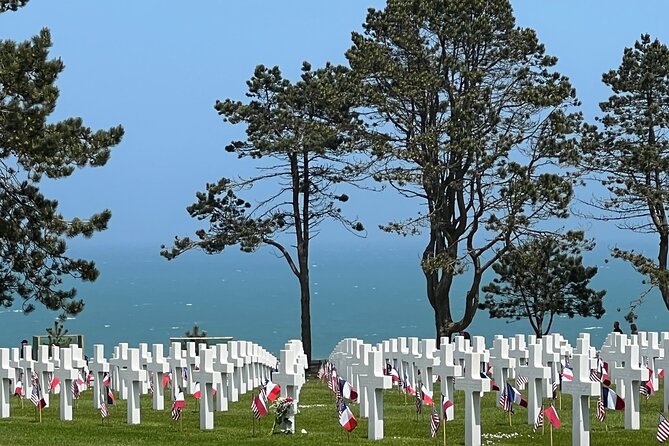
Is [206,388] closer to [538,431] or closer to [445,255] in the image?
[538,431]

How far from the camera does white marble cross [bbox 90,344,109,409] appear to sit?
23828mm

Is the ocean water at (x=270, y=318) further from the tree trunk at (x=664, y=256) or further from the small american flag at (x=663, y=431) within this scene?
the small american flag at (x=663, y=431)

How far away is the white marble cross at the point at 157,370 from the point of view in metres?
23.4

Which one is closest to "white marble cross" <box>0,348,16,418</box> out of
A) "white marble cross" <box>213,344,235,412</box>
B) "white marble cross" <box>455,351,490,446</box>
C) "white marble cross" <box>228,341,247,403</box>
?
"white marble cross" <box>213,344,235,412</box>

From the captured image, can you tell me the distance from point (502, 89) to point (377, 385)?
2267 centimetres

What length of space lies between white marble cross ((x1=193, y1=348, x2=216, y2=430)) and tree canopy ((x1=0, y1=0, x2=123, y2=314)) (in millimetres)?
5742

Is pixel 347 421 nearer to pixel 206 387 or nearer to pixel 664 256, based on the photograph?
pixel 206 387

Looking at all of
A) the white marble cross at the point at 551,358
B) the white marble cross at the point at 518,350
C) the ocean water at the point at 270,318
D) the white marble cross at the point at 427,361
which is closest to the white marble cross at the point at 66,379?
the white marble cross at the point at 427,361

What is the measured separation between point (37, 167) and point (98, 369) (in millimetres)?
4410

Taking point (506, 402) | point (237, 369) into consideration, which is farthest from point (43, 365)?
point (506, 402)

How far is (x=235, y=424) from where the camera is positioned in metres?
21.2

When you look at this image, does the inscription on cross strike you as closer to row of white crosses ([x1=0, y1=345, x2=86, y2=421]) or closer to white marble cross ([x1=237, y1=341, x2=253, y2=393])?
row of white crosses ([x1=0, y1=345, x2=86, y2=421])

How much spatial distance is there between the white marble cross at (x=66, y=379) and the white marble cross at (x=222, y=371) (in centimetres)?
236

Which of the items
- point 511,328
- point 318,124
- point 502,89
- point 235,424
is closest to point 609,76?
point 502,89
